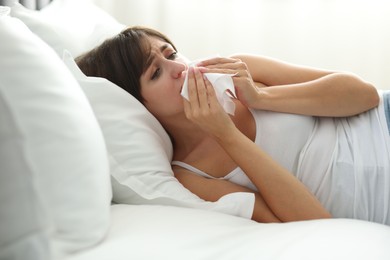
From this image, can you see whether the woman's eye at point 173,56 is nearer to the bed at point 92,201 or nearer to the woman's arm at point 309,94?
the woman's arm at point 309,94

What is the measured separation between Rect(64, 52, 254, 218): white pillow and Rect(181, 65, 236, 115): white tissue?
0.46 ft

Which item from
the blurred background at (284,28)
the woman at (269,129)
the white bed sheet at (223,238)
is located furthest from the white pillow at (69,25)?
the blurred background at (284,28)

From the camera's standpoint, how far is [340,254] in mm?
919

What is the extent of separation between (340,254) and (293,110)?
528 millimetres

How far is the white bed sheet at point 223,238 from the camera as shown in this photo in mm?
880

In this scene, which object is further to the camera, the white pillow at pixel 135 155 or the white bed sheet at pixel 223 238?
the white pillow at pixel 135 155

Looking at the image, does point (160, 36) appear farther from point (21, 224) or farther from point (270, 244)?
point (21, 224)

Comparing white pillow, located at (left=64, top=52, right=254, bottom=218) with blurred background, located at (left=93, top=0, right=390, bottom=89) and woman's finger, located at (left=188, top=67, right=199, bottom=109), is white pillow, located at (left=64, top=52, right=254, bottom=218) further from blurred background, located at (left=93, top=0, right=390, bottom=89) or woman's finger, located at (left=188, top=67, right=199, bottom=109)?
blurred background, located at (left=93, top=0, right=390, bottom=89)

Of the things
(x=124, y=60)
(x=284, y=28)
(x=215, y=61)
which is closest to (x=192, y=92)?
(x=215, y=61)

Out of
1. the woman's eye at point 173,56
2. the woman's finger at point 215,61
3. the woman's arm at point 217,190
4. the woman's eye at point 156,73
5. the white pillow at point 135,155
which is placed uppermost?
the woman's finger at point 215,61

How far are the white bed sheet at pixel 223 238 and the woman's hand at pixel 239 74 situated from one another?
361 millimetres

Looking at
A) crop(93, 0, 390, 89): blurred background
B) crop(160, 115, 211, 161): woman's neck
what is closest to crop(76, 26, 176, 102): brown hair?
crop(160, 115, 211, 161): woman's neck

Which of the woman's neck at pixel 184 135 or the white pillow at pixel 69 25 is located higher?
the white pillow at pixel 69 25

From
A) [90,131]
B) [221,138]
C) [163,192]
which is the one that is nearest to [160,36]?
[221,138]
